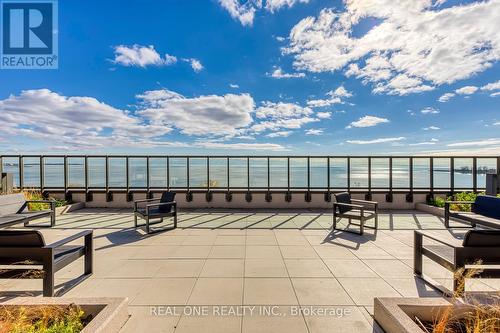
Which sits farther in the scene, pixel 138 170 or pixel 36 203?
pixel 138 170

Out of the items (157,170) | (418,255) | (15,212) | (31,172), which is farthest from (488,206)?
(31,172)

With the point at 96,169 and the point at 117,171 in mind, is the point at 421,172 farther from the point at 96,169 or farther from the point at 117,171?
the point at 96,169

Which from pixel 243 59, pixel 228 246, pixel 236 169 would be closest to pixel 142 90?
pixel 243 59

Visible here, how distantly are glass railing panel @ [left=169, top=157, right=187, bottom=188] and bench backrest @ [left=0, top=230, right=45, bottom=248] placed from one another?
5.16 meters

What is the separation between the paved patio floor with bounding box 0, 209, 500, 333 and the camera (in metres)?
1.94

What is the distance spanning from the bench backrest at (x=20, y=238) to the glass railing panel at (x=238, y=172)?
5.37m

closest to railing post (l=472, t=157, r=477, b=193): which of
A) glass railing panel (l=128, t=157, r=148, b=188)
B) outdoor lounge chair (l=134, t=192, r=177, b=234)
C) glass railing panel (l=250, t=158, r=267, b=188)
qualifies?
glass railing panel (l=250, t=158, r=267, b=188)

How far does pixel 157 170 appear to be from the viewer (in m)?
7.27

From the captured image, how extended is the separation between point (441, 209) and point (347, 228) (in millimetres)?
3305

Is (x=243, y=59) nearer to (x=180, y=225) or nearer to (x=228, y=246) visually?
(x=180, y=225)

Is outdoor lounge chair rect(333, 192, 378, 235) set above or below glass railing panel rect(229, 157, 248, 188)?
below

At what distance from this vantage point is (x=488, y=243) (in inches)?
81.3

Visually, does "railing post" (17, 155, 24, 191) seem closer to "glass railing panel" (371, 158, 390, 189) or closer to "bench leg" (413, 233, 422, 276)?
"bench leg" (413, 233, 422, 276)

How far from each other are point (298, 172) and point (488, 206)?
4361mm
